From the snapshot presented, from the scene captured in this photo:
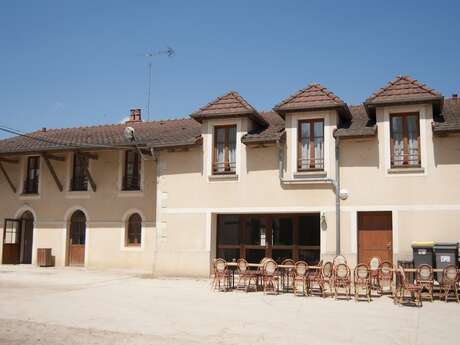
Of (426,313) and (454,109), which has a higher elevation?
(454,109)

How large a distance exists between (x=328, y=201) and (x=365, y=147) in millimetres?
1819

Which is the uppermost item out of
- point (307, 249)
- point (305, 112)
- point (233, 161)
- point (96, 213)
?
point (305, 112)

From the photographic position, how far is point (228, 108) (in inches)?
624

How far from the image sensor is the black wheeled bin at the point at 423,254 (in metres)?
12.4

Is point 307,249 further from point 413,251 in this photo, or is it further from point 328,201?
point 413,251

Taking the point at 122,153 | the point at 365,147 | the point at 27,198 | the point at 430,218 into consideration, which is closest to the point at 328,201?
the point at 365,147

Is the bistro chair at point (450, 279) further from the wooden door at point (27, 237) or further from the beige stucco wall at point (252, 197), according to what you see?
the wooden door at point (27, 237)

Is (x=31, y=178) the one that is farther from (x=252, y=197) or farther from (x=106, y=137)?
(x=252, y=197)

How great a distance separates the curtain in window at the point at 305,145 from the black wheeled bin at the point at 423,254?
391 centimetres

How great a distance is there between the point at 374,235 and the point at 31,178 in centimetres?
1370

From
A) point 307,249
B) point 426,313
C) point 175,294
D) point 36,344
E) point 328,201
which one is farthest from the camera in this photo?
point 307,249

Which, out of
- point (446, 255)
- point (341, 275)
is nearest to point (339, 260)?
point (341, 275)

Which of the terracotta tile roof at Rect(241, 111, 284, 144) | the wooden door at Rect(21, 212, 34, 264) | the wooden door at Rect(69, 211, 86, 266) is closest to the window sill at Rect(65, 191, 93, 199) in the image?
the wooden door at Rect(69, 211, 86, 266)

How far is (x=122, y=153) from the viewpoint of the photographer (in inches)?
760
